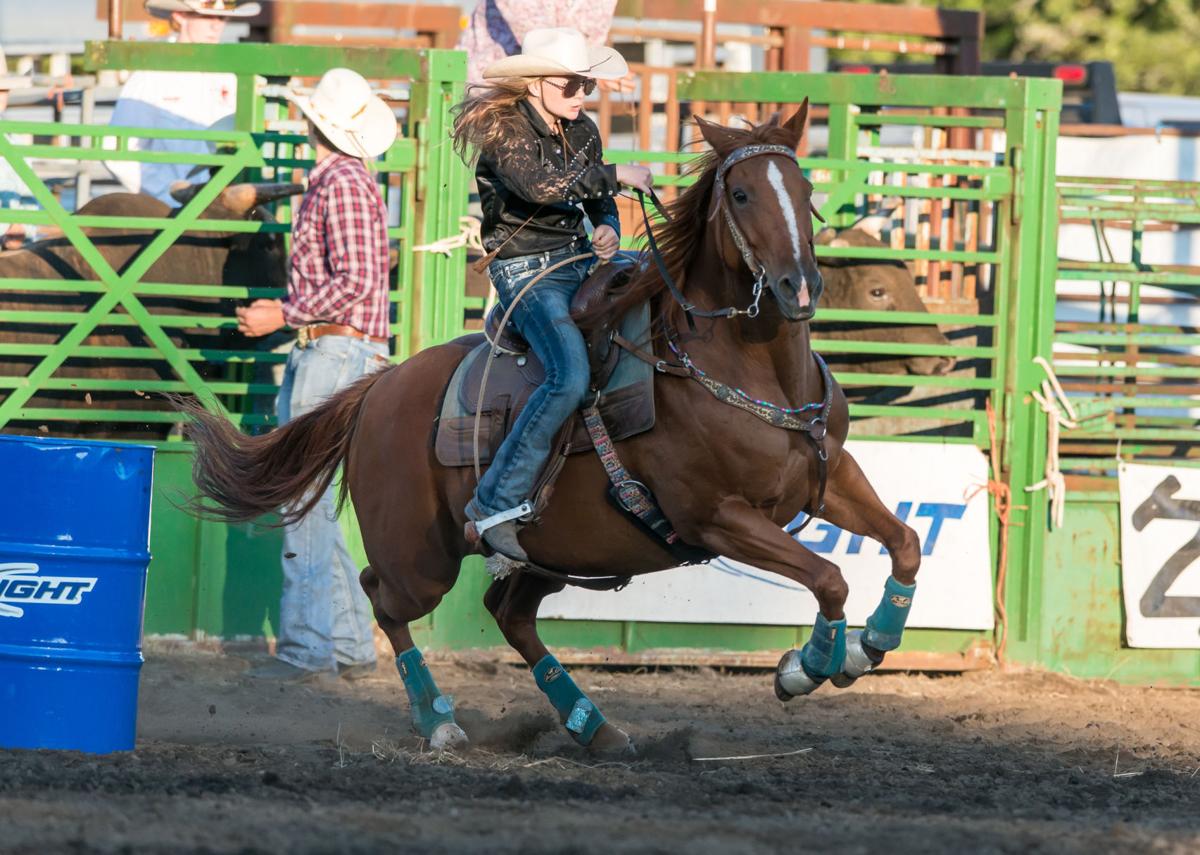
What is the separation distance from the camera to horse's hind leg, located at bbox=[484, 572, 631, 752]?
621cm

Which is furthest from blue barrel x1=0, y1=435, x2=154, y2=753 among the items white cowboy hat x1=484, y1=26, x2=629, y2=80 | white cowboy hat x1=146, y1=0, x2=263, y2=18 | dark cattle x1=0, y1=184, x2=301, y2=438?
white cowboy hat x1=146, y1=0, x2=263, y2=18

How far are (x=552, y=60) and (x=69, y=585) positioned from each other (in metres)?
2.48

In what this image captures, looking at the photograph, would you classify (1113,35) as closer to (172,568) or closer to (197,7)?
(197,7)

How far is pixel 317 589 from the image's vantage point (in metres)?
7.90

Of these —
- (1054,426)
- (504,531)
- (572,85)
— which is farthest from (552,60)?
(1054,426)

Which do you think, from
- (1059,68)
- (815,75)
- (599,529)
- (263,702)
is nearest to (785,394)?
(599,529)

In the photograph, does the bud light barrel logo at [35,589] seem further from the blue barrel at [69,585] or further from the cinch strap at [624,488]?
the cinch strap at [624,488]

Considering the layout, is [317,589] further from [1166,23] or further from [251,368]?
[1166,23]

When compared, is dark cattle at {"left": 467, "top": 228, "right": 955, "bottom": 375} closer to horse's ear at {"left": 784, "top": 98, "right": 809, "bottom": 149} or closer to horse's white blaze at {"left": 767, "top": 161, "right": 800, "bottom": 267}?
horse's ear at {"left": 784, "top": 98, "right": 809, "bottom": 149}

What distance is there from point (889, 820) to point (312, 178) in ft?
14.5

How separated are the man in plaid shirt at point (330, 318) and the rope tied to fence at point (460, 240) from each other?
1.33 ft

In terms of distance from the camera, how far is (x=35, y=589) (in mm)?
5754

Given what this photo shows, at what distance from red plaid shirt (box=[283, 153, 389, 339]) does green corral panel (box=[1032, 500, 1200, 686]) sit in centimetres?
374

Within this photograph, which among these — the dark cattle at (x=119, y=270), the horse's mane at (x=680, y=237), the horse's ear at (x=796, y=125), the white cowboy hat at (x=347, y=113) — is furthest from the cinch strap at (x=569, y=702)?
the dark cattle at (x=119, y=270)
